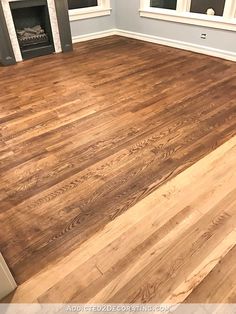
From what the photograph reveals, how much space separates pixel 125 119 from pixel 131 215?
1268 millimetres

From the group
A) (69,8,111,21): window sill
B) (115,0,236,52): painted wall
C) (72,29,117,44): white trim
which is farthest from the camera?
(72,29,117,44): white trim

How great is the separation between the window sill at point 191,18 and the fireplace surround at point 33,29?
154 cm

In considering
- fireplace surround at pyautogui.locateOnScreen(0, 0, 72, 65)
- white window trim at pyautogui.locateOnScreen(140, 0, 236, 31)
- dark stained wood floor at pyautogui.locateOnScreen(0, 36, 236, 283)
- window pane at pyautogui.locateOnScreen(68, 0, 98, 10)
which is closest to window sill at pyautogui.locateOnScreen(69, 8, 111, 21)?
window pane at pyautogui.locateOnScreen(68, 0, 98, 10)

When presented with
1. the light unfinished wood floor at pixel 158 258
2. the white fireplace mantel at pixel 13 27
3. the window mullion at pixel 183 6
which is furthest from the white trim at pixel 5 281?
the window mullion at pixel 183 6

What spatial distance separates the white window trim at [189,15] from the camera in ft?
11.8

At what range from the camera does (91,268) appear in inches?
53.5

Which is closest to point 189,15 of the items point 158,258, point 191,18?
point 191,18

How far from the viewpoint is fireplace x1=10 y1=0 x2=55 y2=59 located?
4137mm

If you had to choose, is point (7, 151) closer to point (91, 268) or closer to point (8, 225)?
point (8, 225)

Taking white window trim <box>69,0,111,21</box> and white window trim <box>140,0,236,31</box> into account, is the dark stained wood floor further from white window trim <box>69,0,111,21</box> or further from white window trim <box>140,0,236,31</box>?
white window trim <box>69,0,111,21</box>

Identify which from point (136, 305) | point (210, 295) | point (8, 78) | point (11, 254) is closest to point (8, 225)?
point (11, 254)

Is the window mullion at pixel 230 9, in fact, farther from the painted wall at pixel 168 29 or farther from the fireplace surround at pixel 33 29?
the fireplace surround at pixel 33 29

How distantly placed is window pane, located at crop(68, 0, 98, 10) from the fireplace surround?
66cm

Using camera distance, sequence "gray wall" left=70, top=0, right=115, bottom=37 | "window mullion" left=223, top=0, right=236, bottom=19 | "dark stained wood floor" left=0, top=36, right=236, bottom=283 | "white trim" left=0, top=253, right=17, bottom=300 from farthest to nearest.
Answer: "gray wall" left=70, top=0, right=115, bottom=37
"window mullion" left=223, top=0, right=236, bottom=19
"dark stained wood floor" left=0, top=36, right=236, bottom=283
"white trim" left=0, top=253, right=17, bottom=300
